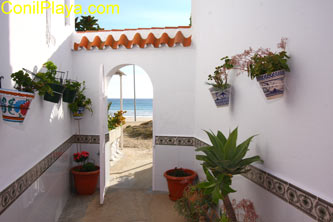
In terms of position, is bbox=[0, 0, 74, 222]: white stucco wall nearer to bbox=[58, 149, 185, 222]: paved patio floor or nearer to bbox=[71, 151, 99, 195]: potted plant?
bbox=[71, 151, 99, 195]: potted plant

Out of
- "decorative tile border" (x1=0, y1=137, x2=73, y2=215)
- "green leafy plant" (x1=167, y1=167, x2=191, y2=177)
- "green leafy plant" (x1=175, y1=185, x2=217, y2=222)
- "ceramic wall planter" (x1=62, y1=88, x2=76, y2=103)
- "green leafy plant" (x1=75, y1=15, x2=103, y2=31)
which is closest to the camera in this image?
"decorative tile border" (x1=0, y1=137, x2=73, y2=215)

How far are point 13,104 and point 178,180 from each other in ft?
9.82

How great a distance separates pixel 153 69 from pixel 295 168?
10.9ft

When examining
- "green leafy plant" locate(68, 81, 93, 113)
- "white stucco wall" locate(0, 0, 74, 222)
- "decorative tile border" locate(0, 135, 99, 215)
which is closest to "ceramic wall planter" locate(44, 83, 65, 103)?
"white stucco wall" locate(0, 0, 74, 222)

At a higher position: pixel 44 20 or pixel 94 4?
pixel 94 4

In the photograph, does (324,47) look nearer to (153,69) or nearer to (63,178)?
(153,69)

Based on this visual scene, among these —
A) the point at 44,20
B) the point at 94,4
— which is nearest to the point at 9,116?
the point at 44,20

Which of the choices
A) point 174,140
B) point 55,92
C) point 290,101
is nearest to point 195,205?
point 174,140

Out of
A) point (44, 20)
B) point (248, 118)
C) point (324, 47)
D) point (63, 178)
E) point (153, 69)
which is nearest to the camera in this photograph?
point (324, 47)

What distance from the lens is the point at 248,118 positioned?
2742 mm

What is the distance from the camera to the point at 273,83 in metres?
1.93

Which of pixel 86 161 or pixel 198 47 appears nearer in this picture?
pixel 198 47

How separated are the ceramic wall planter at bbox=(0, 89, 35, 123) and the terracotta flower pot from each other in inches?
106

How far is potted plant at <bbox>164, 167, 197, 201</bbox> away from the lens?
432cm
